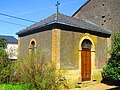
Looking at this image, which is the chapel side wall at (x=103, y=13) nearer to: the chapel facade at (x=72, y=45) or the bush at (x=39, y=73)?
the chapel facade at (x=72, y=45)

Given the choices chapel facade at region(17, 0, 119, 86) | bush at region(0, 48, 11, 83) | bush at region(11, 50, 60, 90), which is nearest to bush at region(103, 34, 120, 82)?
chapel facade at region(17, 0, 119, 86)

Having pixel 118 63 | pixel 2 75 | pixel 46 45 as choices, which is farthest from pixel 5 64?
pixel 118 63

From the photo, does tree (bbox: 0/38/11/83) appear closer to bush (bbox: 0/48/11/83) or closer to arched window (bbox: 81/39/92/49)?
bush (bbox: 0/48/11/83)

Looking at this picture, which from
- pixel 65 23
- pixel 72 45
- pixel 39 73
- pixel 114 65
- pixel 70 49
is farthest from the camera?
pixel 114 65

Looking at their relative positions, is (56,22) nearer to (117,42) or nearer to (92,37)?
(92,37)

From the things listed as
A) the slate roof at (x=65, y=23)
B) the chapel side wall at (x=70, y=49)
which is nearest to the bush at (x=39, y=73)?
the chapel side wall at (x=70, y=49)

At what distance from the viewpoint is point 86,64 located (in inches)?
613

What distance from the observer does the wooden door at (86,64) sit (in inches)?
601

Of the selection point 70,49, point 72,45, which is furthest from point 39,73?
point 72,45

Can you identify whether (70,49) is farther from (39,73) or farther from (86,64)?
(39,73)

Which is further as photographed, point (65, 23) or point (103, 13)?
point (103, 13)

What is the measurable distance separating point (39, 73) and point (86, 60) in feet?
20.8

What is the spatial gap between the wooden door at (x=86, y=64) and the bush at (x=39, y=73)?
528 cm

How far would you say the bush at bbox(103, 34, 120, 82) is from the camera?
14664mm
